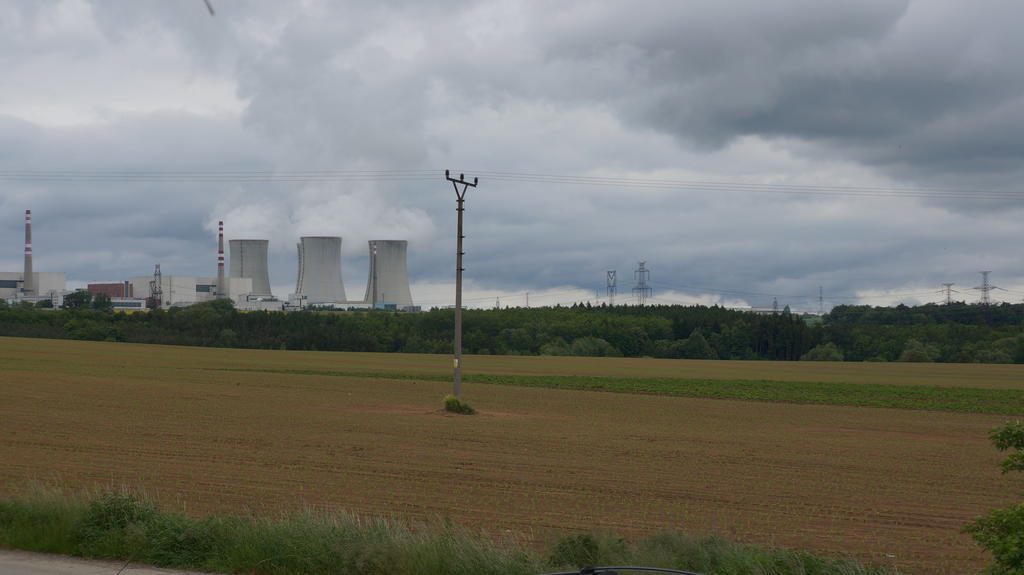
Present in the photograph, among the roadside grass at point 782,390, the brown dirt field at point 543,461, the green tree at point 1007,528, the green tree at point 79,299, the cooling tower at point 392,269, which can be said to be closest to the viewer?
the green tree at point 1007,528

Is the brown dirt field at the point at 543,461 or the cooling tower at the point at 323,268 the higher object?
the cooling tower at the point at 323,268

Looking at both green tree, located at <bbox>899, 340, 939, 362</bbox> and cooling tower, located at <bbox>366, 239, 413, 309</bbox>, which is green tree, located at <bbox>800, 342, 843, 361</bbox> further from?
cooling tower, located at <bbox>366, 239, 413, 309</bbox>

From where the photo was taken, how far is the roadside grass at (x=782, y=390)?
1709 inches

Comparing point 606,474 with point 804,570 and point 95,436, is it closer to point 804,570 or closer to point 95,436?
point 804,570

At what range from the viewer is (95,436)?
22.4 m

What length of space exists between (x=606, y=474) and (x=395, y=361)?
6088 cm

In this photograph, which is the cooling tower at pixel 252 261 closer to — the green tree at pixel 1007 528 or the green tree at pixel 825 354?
the green tree at pixel 825 354

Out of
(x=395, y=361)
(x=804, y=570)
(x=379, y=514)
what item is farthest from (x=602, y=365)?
(x=804, y=570)

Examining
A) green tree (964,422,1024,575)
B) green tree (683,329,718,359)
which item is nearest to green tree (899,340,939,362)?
green tree (683,329,718,359)

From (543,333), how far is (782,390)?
62.2 m

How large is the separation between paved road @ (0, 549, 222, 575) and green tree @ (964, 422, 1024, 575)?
6.47 metres

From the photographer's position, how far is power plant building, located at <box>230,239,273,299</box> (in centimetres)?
11821

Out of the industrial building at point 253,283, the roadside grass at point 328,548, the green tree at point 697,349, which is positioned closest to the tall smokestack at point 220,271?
the industrial building at point 253,283

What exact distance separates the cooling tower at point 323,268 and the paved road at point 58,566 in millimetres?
91132
